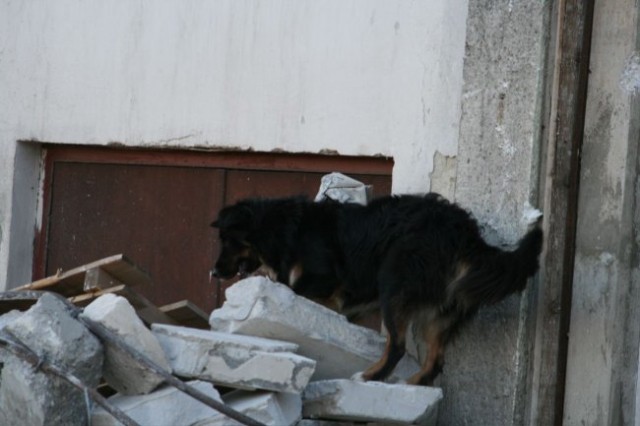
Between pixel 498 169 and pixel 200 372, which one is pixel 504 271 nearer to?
pixel 498 169

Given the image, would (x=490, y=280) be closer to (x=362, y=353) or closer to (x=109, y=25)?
(x=362, y=353)

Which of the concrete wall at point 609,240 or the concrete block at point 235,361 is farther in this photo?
the concrete wall at point 609,240

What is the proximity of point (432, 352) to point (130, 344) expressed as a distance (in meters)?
1.56

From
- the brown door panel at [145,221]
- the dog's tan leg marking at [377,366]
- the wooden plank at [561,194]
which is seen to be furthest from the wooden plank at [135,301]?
the wooden plank at [561,194]

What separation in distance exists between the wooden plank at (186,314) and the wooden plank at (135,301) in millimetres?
45

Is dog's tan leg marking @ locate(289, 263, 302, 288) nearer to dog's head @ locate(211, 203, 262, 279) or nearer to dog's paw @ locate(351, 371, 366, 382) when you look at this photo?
dog's head @ locate(211, 203, 262, 279)

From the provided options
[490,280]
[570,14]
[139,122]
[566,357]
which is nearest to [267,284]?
[490,280]

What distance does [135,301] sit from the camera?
6.28m

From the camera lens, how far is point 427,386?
5867 mm

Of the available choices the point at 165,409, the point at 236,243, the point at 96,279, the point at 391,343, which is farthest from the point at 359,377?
the point at 96,279

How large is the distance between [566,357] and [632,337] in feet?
1.04

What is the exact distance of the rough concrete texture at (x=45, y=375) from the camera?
195 inches

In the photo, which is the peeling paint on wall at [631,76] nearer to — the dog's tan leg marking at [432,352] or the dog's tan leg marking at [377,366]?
the dog's tan leg marking at [432,352]

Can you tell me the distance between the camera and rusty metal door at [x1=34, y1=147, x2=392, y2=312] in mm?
7562
